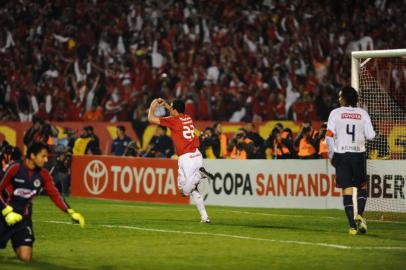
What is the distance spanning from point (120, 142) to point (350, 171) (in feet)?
43.3

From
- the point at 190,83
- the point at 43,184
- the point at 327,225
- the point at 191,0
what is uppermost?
the point at 191,0

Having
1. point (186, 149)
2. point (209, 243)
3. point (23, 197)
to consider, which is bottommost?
point (209, 243)

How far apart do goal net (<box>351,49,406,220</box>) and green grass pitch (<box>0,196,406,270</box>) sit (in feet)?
3.14

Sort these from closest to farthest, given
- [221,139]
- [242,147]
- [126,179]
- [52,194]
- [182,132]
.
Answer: [52,194], [182,132], [242,147], [126,179], [221,139]

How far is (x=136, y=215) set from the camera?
19016 millimetres

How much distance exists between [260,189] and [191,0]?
10802mm

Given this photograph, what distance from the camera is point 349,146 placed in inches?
585

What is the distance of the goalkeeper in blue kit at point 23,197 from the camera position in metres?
11.4

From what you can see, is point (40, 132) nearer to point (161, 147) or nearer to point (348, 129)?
point (161, 147)

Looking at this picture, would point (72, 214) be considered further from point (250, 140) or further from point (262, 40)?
point (262, 40)

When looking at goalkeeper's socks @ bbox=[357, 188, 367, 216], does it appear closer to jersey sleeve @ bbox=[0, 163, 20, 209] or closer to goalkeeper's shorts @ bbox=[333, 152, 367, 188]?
goalkeeper's shorts @ bbox=[333, 152, 367, 188]

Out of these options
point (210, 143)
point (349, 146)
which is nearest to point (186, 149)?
point (349, 146)

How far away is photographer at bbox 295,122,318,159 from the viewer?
2378 cm

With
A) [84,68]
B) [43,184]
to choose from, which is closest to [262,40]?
[84,68]
